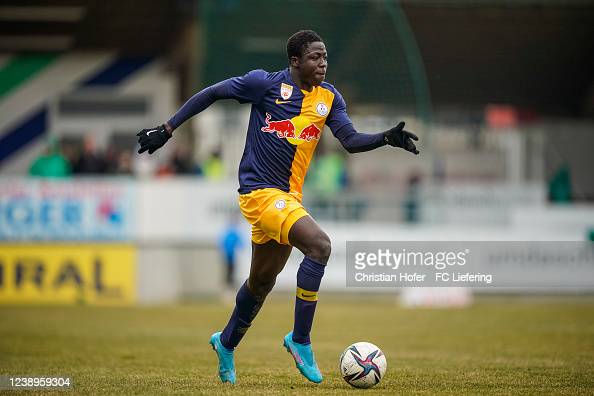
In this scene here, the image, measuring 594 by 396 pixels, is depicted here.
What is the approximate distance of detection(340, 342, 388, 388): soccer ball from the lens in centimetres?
814

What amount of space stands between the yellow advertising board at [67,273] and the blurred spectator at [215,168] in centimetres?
226

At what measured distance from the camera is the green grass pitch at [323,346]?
8.45 meters

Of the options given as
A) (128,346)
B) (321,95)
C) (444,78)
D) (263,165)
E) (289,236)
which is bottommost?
(128,346)

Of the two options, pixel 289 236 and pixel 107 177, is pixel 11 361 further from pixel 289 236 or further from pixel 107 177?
pixel 107 177

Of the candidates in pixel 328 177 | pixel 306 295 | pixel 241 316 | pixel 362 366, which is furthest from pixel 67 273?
pixel 362 366

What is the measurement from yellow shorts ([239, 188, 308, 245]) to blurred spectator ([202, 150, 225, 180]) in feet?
44.6

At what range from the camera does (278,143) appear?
8.43 m

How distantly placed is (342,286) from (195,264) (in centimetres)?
290

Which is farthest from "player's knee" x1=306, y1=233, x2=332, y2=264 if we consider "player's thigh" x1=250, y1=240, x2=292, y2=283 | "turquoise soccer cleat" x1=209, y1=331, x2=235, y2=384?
"turquoise soccer cleat" x1=209, y1=331, x2=235, y2=384

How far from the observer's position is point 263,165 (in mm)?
8445

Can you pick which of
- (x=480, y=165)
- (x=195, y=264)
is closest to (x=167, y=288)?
(x=195, y=264)

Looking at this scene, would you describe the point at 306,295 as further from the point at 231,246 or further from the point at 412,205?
the point at 412,205

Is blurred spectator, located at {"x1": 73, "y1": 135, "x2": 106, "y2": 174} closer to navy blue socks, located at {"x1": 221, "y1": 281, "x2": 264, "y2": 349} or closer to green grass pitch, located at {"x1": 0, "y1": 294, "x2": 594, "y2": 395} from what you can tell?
green grass pitch, located at {"x1": 0, "y1": 294, "x2": 594, "y2": 395}

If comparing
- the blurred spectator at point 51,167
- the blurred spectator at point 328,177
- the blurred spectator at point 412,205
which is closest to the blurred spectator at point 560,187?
the blurred spectator at point 412,205
